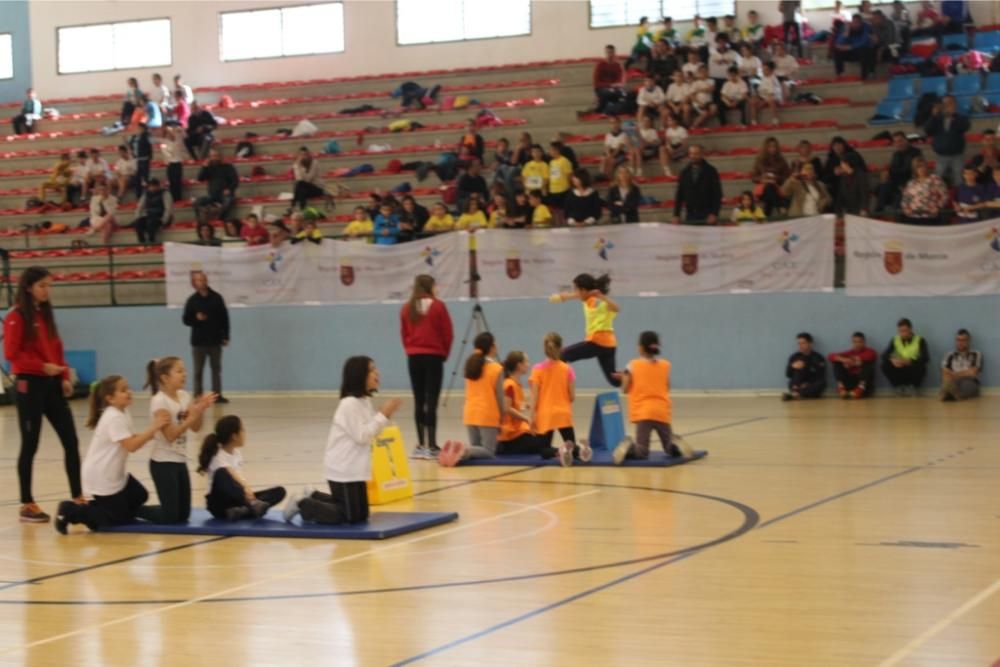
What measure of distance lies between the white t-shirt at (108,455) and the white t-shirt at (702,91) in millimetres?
18425

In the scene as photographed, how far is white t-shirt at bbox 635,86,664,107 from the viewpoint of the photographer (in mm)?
27344

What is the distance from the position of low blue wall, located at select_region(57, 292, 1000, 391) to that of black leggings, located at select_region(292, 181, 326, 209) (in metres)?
3.47

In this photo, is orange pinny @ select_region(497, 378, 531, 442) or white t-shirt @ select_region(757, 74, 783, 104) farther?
white t-shirt @ select_region(757, 74, 783, 104)

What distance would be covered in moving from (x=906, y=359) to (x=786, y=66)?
896cm

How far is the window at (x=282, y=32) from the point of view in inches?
1403

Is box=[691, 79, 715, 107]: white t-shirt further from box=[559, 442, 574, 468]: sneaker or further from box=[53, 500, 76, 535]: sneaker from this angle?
box=[53, 500, 76, 535]: sneaker

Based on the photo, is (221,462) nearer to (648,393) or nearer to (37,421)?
(37,421)

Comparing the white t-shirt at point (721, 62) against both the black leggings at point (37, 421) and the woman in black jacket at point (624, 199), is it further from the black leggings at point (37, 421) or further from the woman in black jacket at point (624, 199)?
the black leggings at point (37, 421)

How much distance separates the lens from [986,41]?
28547 mm

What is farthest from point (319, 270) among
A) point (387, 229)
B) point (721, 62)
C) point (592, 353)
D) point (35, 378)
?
point (35, 378)

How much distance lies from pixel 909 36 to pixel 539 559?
22.5m

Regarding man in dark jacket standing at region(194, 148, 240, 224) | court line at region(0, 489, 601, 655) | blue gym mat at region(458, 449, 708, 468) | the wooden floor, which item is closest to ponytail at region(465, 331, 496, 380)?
blue gym mat at region(458, 449, 708, 468)

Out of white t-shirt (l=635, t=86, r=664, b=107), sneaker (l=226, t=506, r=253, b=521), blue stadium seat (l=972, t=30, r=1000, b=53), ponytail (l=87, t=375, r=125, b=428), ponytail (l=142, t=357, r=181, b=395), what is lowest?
sneaker (l=226, t=506, r=253, b=521)

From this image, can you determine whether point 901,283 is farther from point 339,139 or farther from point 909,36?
point 339,139
